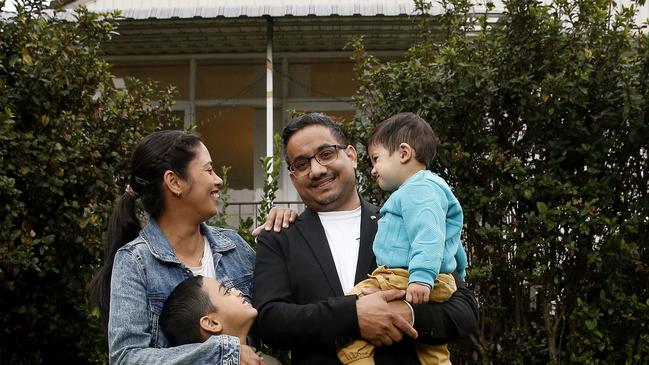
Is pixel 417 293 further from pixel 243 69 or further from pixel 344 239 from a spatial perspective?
pixel 243 69

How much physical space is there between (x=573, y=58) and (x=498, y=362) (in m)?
2.21

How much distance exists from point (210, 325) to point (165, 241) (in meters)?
0.43

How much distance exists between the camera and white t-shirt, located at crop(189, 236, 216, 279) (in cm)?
326

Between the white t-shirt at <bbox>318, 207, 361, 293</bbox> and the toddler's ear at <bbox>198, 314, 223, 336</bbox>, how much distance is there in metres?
0.53

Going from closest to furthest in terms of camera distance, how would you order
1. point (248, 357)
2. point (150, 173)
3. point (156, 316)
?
point (248, 357) < point (156, 316) < point (150, 173)

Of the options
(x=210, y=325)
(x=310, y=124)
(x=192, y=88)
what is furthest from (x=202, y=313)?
(x=192, y=88)

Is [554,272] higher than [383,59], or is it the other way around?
[383,59]

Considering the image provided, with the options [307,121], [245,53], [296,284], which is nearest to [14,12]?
[307,121]

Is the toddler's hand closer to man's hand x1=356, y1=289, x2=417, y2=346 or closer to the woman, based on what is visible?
man's hand x1=356, y1=289, x2=417, y2=346

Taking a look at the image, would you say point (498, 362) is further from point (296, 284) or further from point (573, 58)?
point (296, 284)

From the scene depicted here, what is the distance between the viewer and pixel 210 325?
9.81 ft

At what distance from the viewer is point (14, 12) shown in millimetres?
5980

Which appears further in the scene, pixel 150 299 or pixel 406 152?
pixel 406 152

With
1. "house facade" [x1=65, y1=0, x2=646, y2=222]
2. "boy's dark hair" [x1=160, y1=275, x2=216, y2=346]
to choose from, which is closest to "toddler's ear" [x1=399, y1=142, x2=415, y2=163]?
"boy's dark hair" [x1=160, y1=275, x2=216, y2=346]
